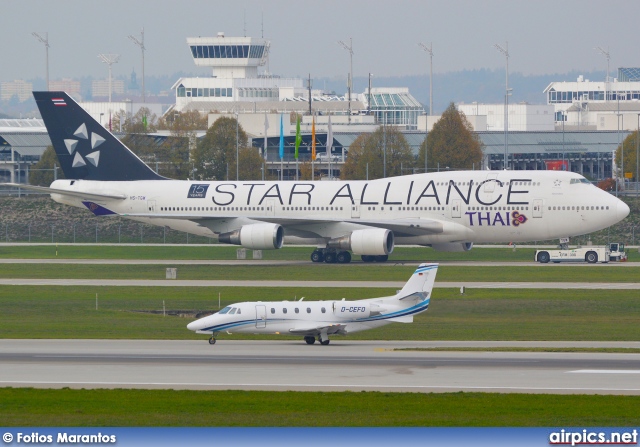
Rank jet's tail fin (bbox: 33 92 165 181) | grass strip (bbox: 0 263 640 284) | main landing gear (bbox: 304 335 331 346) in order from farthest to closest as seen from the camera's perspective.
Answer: jet's tail fin (bbox: 33 92 165 181), grass strip (bbox: 0 263 640 284), main landing gear (bbox: 304 335 331 346)

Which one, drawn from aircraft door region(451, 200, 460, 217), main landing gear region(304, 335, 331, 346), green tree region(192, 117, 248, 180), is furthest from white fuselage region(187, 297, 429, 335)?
green tree region(192, 117, 248, 180)

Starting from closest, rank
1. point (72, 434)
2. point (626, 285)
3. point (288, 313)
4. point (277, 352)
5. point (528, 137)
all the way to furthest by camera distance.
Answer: point (72, 434), point (277, 352), point (288, 313), point (626, 285), point (528, 137)

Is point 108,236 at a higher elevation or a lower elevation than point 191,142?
lower

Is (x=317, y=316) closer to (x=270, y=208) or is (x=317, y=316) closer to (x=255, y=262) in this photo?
(x=270, y=208)

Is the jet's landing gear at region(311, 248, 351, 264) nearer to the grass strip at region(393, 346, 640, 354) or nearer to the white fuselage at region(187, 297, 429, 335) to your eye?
the white fuselage at region(187, 297, 429, 335)

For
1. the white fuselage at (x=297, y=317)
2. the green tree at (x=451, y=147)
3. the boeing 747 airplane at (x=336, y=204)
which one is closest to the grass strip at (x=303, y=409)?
the white fuselage at (x=297, y=317)

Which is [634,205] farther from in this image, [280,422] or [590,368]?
[280,422]

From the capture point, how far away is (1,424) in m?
24.2

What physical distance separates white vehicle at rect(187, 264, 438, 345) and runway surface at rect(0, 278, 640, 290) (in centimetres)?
1588

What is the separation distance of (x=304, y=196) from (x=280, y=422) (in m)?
46.9

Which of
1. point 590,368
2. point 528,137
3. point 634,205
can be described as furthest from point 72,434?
point 528,137

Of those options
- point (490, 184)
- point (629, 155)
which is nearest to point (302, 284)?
point (490, 184)

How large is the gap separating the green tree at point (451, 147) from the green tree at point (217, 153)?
69.4 ft

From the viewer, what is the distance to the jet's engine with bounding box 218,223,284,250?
66438 millimetres
